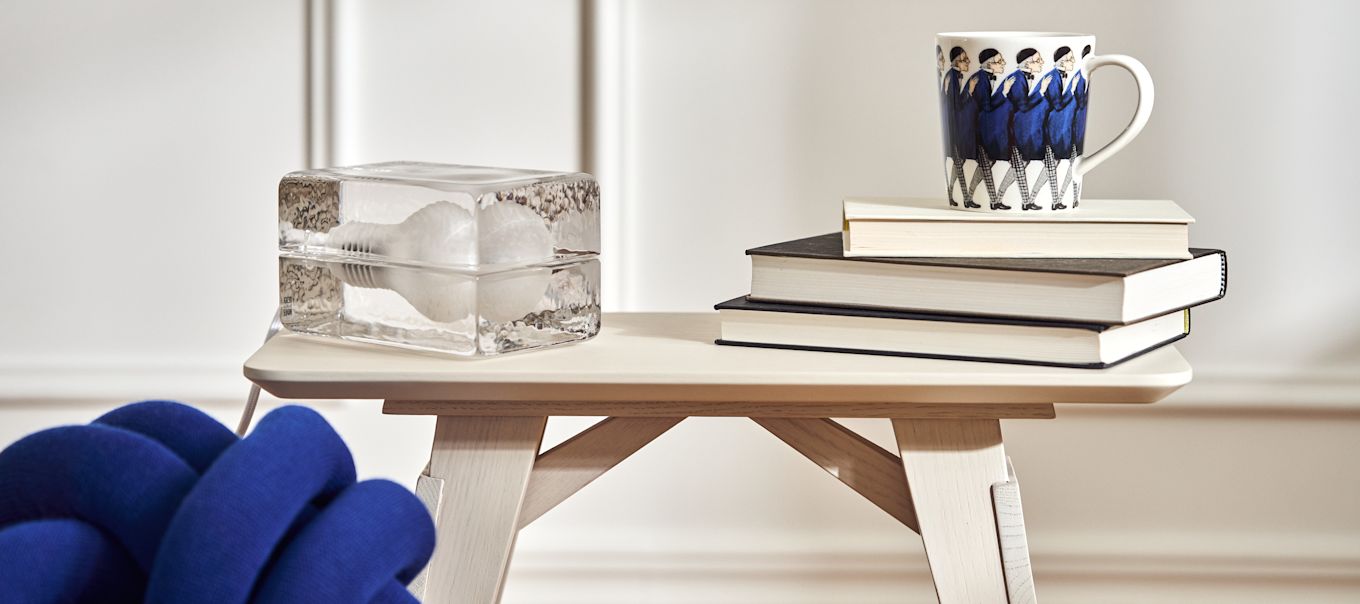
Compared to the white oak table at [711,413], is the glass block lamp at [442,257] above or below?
above

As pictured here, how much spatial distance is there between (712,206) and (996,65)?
455mm

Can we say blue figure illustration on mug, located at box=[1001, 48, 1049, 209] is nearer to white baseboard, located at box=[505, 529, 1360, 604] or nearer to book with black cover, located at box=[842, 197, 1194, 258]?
book with black cover, located at box=[842, 197, 1194, 258]

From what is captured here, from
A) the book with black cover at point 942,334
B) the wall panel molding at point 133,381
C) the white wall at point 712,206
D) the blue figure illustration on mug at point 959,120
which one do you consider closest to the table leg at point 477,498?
the book with black cover at point 942,334

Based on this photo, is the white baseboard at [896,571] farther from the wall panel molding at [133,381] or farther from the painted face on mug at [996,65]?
the painted face on mug at [996,65]

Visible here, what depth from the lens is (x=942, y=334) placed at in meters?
0.72

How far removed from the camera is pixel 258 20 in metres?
1.20

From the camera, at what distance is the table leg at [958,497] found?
28.3 inches

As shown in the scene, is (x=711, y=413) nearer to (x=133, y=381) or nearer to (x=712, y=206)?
(x=712, y=206)

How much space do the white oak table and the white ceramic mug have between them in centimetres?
13

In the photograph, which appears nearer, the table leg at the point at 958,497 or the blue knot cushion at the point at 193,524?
the blue knot cushion at the point at 193,524

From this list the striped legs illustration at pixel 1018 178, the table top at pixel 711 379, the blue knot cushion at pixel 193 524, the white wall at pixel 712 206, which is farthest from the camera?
the white wall at pixel 712 206

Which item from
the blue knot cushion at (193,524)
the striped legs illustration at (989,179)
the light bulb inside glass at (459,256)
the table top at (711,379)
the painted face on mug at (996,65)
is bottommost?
the table top at (711,379)

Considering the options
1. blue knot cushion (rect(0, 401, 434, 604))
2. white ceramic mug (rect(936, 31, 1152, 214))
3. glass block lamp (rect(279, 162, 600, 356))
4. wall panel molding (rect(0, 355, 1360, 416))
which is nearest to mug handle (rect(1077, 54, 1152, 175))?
white ceramic mug (rect(936, 31, 1152, 214))

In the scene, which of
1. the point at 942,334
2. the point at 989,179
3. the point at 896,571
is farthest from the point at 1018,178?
the point at 896,571
